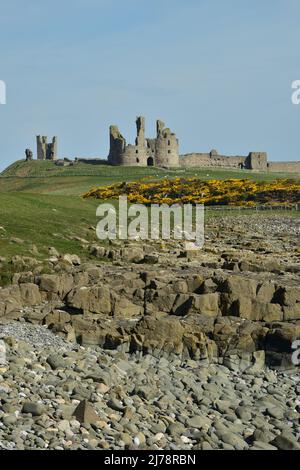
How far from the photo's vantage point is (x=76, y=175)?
Result: 115062 mm

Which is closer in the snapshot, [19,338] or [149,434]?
[149,434]

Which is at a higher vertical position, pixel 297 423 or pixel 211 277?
pixel 211 277

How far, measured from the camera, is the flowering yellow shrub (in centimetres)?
7644

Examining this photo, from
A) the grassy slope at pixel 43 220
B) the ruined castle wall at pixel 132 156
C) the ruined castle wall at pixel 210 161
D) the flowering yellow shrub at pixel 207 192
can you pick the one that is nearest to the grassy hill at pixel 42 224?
the grassy slope at pixel 43 220

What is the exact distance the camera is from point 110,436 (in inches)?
643

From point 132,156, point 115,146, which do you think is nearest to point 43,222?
point 132,156

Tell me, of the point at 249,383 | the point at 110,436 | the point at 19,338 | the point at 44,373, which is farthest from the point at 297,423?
the point at 19,338

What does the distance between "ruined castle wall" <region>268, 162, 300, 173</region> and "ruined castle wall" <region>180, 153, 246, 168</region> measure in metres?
4.51

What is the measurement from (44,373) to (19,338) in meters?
3.26

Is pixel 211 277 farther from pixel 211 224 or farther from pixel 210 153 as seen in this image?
pixel 210 153

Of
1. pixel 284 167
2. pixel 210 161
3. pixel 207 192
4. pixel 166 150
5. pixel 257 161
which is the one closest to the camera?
pixel 207 192

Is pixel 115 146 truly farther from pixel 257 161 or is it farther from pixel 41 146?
pixel 257 161

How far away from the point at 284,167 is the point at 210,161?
38.6 ft
